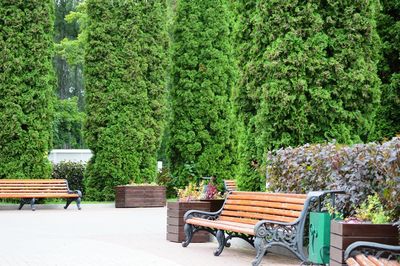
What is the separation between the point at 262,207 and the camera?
35.1 feet

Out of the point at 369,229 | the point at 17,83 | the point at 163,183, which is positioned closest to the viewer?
the point at 369,229

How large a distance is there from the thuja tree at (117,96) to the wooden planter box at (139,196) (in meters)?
1.54

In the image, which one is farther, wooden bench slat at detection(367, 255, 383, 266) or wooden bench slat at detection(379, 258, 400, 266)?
wooden bench slat at detection(379, 258, 400, 266)

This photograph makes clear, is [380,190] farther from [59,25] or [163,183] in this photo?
[59,25]

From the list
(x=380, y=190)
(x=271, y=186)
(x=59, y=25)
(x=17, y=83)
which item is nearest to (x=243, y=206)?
(x=271, y=186)

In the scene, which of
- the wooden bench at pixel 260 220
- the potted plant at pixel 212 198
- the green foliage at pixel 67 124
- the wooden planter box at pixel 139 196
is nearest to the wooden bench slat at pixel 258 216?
the wooden bench at pixel 260 220

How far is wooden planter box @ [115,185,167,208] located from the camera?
946 inches

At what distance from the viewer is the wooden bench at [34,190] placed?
21.9m

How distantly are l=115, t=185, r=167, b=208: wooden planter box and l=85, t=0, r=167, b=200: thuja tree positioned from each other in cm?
154

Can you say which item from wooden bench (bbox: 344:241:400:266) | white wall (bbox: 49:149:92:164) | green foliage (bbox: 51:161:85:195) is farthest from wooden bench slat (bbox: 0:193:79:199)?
wooden bench (bbox: 344:241:400:266)

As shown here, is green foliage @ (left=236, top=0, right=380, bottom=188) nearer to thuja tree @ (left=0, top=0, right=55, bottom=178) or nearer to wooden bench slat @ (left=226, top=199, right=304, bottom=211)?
wooden bench slat @ (left=226, top=199, right=304, bottom=211)

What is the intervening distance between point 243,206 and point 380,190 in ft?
9.92

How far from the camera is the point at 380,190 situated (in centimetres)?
856

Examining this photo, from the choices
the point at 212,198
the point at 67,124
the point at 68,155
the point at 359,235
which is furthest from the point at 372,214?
the point at 67,124
